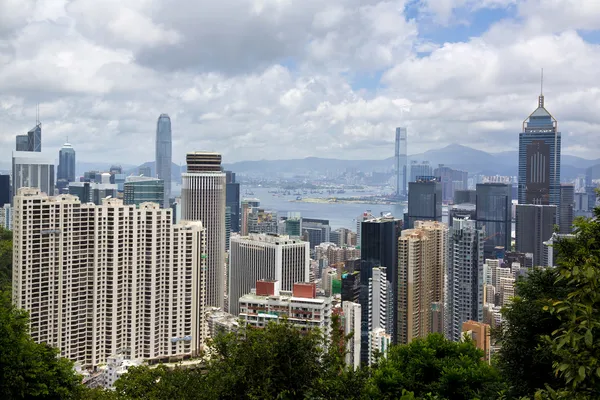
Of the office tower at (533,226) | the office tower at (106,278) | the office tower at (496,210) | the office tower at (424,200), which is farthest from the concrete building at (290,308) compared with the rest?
the office tower at (424,200)

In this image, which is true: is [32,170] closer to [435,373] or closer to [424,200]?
[424,200]

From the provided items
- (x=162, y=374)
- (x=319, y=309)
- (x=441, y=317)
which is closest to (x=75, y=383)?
(x=162, y=374)

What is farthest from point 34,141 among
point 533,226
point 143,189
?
point 533,226

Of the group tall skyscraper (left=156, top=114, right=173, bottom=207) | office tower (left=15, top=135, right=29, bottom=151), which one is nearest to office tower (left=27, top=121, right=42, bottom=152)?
office tower (left=15, top=135, right=29, bottom=151)

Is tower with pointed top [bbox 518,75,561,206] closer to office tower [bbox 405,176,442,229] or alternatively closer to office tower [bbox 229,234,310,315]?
office tower [bbox 405,176,442,229]

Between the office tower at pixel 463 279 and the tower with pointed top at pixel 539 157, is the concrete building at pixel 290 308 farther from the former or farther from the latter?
the tower with pointed top at pixel 539 157

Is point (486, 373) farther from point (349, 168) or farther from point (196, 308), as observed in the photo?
point (349, 168)
